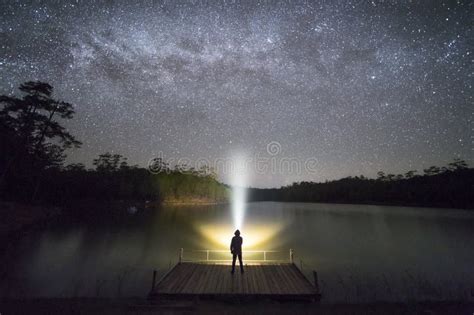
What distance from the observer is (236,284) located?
1381cm

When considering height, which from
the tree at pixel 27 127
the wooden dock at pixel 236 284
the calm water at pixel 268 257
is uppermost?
the tree at pixel 27 127

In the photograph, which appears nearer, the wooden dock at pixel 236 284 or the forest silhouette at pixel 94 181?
the wooden dock at pixel 236 284

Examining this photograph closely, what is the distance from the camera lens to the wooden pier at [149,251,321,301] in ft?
41.9

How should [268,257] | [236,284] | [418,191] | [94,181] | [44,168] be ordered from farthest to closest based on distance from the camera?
[418,191] < [94,181] < [44,168] < [268,257] < [236,284]

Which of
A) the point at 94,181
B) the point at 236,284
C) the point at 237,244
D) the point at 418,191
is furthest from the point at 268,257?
the point at 418,191

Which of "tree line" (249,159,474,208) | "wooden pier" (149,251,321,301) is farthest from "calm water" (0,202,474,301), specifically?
"tree line" (249,159,474,208)

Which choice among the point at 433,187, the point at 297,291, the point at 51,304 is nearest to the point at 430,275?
the point at 297,291

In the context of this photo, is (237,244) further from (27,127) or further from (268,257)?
(27,127)

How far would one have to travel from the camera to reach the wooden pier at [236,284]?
12.8 meters

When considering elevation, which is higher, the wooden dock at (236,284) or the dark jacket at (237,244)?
the dark jacket at (237,244)

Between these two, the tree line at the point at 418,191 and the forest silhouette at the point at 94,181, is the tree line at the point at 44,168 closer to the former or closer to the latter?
the forest silhouette at the point at 94,181

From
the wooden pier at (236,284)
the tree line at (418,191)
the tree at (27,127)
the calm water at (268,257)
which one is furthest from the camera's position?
the tree line at (418,191)

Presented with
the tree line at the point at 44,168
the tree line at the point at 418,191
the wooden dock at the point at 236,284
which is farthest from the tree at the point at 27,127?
the tree line at the point at 418,191

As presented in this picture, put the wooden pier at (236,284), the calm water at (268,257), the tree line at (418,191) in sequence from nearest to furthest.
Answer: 1. the wooden pier at (236,284)
2. the calm water at (268,257)
3. the tree line at (418,191)
